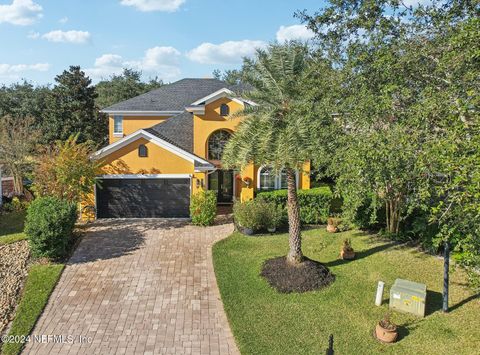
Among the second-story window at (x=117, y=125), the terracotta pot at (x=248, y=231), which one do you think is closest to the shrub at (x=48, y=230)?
the terracotta pot at (x=248, y=231)

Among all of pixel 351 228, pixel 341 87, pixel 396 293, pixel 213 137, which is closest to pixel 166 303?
pixel 396 293

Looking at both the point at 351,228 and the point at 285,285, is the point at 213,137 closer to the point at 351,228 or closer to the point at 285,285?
the point at 351,228

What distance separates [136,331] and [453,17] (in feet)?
44.0

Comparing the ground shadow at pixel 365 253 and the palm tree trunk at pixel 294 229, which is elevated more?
the palm tree trunk at pixel 294 229

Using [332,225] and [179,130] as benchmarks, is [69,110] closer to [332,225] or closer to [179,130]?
[179,130]

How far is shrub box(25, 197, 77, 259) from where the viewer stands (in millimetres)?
14195

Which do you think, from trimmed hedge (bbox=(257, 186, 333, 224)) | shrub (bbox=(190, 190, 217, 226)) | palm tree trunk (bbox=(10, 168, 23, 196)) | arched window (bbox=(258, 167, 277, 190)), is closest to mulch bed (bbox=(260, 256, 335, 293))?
trimmed hedge (bbox=(257, 186, 333, 224))

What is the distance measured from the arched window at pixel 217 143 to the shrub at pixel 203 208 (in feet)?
11.5

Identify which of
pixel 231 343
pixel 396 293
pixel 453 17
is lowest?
pixel 231 343

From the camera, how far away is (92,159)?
771 inches

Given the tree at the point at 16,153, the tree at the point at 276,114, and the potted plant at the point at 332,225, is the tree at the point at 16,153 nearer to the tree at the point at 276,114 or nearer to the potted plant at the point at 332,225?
the tree at the point at 276,114

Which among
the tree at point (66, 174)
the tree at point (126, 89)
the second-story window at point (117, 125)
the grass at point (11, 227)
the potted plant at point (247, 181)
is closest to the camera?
the grass at point (11, 227)

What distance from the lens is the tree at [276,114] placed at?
38.5 feet

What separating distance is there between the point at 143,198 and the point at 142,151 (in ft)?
8.67
